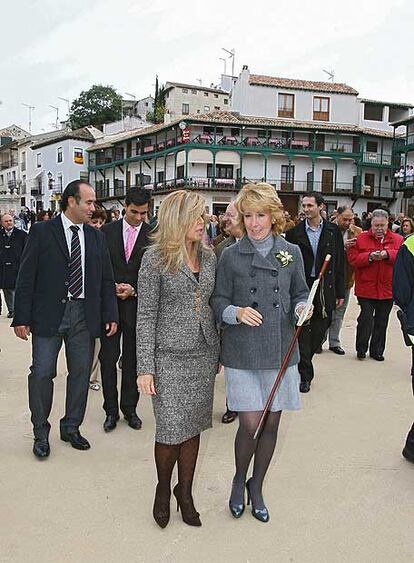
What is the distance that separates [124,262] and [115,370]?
0.87 meters

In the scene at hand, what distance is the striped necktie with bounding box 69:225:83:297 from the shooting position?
3715mm

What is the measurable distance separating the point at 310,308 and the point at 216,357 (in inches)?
22.2

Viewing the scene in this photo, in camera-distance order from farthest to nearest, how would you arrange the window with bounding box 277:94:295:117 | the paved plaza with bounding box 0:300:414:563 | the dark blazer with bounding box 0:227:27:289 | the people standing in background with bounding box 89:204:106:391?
the window with bounding box 277:94:295:117 < the dark blazer with bounding box 0:227:27:289 < the people standing in background with bounding box 89:204:106:391 < the paved plaza with bounding box 0:300:414:563

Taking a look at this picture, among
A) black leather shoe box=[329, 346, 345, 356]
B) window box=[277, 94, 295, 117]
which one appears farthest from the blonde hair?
window box=[277, 94, 295, 117]

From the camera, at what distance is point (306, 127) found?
41.9 metres

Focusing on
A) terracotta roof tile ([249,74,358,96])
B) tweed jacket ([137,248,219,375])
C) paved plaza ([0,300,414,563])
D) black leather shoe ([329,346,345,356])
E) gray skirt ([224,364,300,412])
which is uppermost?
terracotta roof tile ([249,74,358,96])

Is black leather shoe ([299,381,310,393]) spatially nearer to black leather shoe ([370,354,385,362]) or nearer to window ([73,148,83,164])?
black leather shoe ([370,354,385,362])

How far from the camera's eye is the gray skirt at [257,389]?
2.76m

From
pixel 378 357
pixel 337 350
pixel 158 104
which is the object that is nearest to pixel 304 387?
pixel 378 357

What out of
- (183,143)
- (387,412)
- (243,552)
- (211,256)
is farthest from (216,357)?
(183,143)

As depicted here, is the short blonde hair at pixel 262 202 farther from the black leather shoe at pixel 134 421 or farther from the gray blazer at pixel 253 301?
the black leather shoe at pixel 134 421

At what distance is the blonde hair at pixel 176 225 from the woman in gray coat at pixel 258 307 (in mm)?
260

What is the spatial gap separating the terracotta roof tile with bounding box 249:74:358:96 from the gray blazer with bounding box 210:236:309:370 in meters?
43.2

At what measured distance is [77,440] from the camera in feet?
12.8
